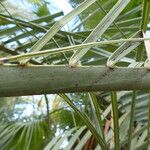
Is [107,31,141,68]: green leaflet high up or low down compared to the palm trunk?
up

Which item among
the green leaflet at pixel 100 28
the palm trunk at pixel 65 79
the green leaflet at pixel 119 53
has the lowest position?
the palm trunk at pixel 65 79

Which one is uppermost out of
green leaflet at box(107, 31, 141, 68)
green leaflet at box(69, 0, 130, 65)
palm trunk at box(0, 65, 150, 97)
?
green leaflet at box(69, 0, 130, 65)

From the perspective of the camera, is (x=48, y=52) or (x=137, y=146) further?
(x=137, y=146)

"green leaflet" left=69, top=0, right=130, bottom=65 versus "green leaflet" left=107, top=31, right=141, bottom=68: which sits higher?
"green leaflet" left=69, top=0, right=130, bottom=65

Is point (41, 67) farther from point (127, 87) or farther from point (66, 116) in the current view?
point (66, 116)

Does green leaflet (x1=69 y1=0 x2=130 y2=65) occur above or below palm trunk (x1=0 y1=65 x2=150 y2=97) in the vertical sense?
above

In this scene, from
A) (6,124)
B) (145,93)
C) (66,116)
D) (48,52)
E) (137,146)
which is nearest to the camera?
(48,52)

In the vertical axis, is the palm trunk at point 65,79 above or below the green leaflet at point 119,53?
below

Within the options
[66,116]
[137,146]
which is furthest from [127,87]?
[66,116]

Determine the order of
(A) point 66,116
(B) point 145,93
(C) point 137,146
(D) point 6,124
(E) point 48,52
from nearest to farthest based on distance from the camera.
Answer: (E) point 48,52, (C) point 137,146, (B) point 145,93, (D) point 6,124, (A) point 66,116

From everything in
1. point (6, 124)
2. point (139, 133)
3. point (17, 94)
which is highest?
point (6, 124)

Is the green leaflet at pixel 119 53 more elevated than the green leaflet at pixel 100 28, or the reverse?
the green leaflet at pixel 100 28
